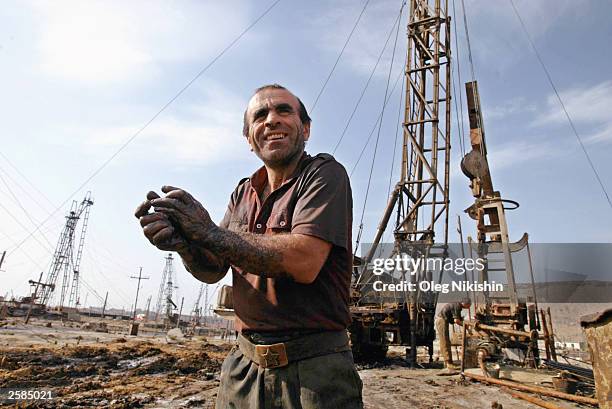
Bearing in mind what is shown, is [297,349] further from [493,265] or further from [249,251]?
[493,265]

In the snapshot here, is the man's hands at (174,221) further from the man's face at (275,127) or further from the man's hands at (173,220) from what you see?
the man's face at (275,127)

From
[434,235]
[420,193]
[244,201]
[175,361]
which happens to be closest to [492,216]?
[434,235]

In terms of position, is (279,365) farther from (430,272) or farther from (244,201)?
(430,272)

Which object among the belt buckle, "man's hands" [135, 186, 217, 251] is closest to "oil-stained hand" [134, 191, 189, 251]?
"man's hands" [135, 186, 217, 251]

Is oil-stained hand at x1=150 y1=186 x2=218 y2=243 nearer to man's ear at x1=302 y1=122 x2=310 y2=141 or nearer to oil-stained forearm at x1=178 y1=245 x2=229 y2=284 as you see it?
oil-stained forearm at x1=178 y1=245 x2=229 y2=284

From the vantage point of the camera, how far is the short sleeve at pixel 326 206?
52.4 inches

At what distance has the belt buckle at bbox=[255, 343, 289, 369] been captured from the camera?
55.0 inches

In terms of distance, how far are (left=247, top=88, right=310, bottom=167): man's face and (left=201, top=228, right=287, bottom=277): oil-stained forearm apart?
1.81ft

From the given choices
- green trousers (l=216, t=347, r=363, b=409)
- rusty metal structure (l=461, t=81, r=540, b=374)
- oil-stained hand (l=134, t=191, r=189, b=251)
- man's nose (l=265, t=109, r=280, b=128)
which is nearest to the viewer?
oil-stained hand (l=134, t=191, r=189, b=251)

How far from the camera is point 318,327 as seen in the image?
4.62 ft

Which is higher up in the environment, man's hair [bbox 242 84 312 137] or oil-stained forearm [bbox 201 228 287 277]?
man's hair [bbox 242 84 312 137]

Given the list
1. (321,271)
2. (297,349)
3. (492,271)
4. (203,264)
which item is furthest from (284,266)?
(492,271)

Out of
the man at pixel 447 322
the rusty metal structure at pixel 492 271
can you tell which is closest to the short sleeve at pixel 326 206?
the rusty metal structure at pixel 492 271

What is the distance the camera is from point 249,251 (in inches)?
48.8
